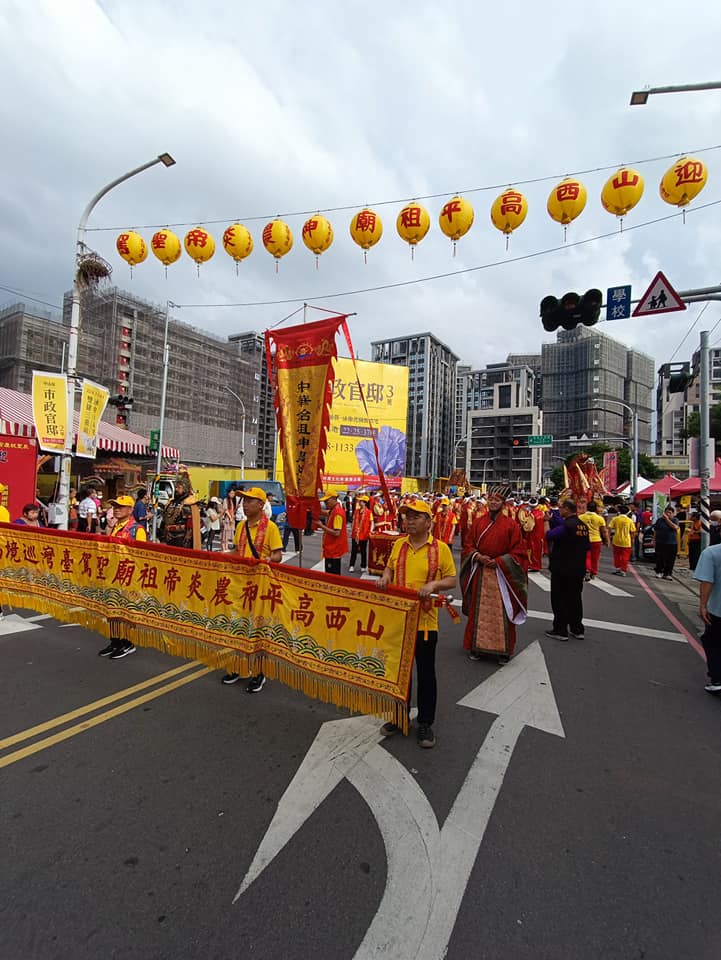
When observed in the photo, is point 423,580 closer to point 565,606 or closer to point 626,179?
point 565,606

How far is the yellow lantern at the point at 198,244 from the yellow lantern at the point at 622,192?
7382 mm

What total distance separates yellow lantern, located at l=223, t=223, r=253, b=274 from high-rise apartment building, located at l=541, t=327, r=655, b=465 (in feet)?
353

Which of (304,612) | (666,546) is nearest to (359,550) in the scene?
(666,546)

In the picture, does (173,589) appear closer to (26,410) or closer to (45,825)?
(45,825)

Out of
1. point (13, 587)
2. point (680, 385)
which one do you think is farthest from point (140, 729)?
point (680, 385)

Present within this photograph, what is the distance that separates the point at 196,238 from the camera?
9797mm

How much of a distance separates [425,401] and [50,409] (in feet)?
458

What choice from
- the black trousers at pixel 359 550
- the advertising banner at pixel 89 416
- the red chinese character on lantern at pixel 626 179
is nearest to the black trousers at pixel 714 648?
the red chinese character on lantern at pixel 626 179

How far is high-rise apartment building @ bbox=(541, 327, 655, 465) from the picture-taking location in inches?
4186

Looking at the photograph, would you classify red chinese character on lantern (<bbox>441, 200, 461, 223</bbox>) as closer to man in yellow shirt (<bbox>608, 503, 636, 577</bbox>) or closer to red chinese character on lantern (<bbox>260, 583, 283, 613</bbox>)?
red chinese character on lantern (<bbox>260, 583, 283, 613</bbox>)

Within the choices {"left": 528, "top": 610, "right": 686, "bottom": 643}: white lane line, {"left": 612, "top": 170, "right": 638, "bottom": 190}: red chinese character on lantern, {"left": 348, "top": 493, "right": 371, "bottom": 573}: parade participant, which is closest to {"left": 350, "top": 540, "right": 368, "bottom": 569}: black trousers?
{"left": 348, "top": 493, "right": 371, "bottom": 573}: parade participant

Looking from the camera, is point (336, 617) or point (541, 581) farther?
point (541, 581)

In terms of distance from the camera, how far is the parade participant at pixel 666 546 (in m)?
12.5

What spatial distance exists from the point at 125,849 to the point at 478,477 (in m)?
131
